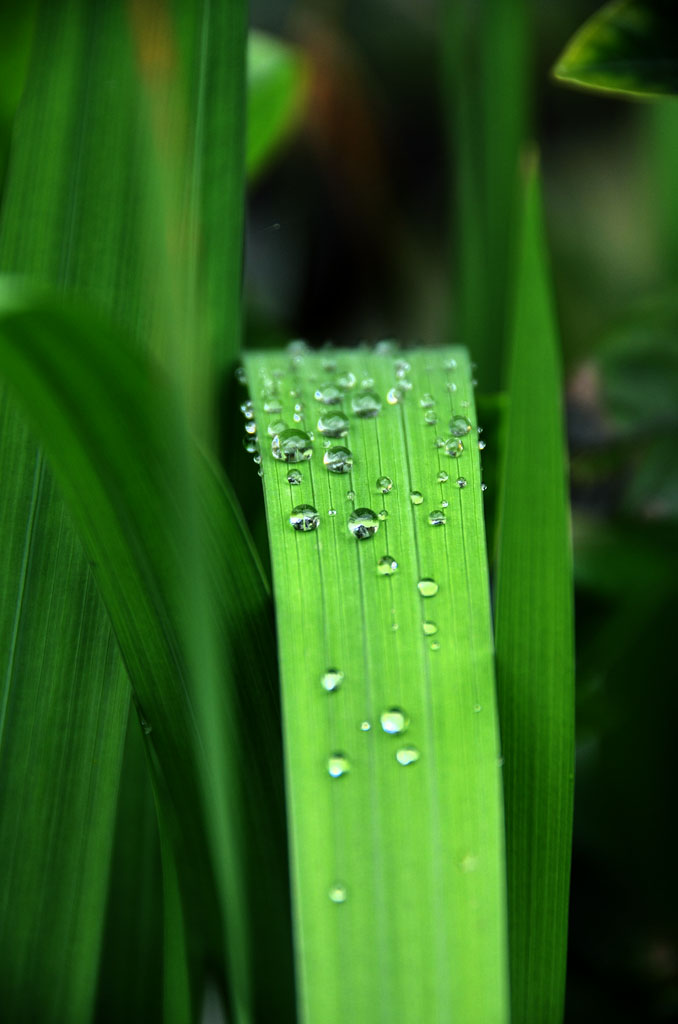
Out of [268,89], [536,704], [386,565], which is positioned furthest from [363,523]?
[268,89]

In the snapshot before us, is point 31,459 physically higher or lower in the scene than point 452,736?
higher

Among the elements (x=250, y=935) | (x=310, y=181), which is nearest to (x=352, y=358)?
(x=250, y=935)

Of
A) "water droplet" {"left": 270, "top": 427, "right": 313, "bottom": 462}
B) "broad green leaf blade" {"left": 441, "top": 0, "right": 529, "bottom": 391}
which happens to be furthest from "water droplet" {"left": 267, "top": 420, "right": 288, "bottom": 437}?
"broad green leaf blade" {"left": 441, "top": 0, "right": 529, "bottom": 391}

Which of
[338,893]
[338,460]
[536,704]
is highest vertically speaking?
[338,460]

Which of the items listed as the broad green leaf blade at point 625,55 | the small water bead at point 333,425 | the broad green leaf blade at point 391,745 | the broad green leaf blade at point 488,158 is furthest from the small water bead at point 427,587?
the broad green leaf blade at point 488,158

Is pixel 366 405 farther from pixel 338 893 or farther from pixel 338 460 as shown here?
pixel 338 893

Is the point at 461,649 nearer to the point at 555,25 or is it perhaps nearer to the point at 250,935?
the point at 250,935

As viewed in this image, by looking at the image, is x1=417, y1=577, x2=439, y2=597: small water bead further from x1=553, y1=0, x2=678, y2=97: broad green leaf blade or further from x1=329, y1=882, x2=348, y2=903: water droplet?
x1=553, y1=0, x2=678, y2=97: broad green leaf blade
